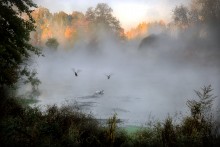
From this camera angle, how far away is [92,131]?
1332 centimetres

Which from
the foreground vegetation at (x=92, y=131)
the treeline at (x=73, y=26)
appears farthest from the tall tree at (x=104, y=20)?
the foreground vegetation at (x=92, y=131)

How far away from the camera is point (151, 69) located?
2854 inches

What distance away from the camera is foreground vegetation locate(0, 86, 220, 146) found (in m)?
9.62

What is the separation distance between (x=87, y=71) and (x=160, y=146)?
67876 mm

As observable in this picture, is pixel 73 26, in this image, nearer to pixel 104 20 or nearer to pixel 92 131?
pixel 104 20

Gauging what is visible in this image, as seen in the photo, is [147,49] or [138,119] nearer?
[138,119]

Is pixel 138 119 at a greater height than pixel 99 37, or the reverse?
pixel 99 37

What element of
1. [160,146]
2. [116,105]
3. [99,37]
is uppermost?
[99,37]

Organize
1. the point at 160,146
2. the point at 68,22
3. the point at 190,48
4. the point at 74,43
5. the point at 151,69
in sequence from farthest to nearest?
the point at 68,22 < the point at 74,43 < the point at 151,69 < the point at 190,48 < the point at 160,146

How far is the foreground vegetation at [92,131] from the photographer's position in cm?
962

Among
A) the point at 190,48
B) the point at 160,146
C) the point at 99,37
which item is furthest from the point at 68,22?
the point at 160,146

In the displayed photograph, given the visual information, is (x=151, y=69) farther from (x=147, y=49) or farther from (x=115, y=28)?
(x=115, y=28)

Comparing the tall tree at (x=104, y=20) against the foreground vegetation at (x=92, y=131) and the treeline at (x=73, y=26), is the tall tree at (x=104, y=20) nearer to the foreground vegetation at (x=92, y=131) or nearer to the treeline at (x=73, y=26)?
the treeline at (x=73, y=26)

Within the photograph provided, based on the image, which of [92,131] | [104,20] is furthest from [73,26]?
[92,131]
